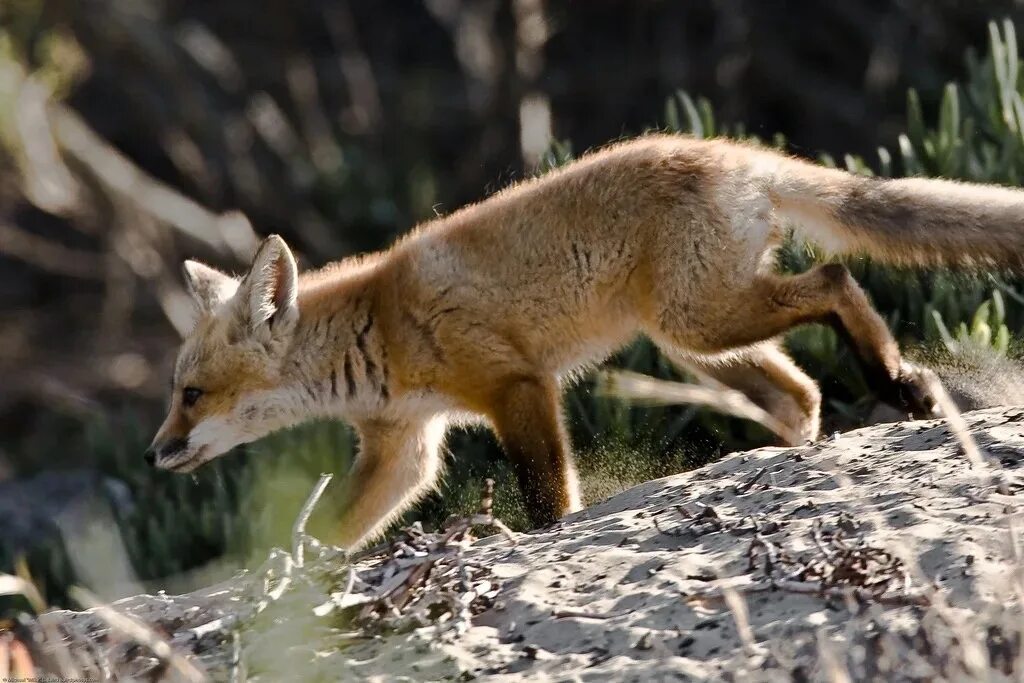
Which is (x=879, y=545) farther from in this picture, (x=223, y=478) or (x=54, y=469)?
(x=54, y=469)

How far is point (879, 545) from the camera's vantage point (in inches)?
142

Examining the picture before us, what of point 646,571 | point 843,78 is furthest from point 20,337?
point 646,571

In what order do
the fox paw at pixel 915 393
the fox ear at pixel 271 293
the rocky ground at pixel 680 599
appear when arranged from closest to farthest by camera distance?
the rocky ground at pixel 680 599, the fox paw at pixel 915 393, the fox ear at pixel 271 293

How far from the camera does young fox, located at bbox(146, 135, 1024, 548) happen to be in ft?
18.7

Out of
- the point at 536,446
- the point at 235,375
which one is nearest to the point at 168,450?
the point at 235,375

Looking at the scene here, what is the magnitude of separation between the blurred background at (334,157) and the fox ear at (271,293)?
77cm

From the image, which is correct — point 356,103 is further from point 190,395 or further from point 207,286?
point 190,395

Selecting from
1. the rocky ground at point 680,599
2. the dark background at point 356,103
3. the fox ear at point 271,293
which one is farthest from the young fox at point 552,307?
the dark background at point 356,103

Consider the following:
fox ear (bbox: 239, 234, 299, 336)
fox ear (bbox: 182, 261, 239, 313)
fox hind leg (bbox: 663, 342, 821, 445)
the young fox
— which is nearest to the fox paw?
the young fox

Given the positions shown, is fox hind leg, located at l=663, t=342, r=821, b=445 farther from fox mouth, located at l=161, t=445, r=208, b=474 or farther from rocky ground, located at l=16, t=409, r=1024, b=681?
fox mouth, located at l=161, t=445, r=208, b=474

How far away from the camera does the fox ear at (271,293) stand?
621cm

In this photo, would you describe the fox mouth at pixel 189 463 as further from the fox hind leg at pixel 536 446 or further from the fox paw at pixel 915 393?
the fox paw at pixel 915 393

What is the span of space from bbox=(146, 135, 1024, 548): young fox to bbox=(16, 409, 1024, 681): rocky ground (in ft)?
4.28

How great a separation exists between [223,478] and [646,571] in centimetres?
461
